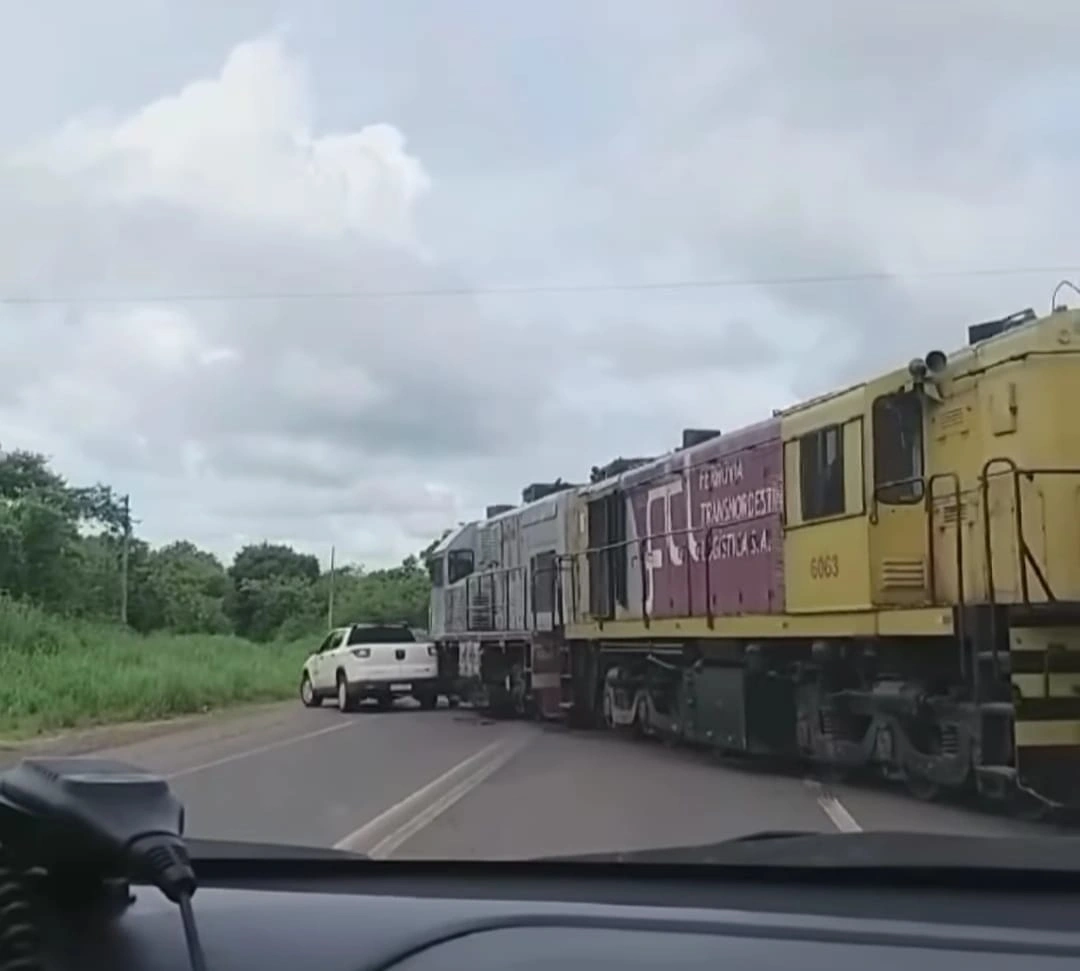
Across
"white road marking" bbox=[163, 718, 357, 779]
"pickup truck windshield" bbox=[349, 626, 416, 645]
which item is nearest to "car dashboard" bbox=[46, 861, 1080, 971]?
"white road marking" bbox=[163, 718, 357, 779]

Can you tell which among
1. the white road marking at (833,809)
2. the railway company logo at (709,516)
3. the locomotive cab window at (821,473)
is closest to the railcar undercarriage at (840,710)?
the white road marking at (833,809)

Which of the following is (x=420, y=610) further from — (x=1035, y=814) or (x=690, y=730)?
(x=1035, y=814)

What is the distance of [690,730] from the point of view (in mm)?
17875

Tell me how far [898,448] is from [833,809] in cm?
310

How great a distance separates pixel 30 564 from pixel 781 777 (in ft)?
129

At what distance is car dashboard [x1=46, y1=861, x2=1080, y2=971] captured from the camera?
8.26 feet

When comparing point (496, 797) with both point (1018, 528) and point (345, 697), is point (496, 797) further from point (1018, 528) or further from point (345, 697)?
point (345, 697)

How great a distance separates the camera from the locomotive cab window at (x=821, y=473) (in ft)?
46.8

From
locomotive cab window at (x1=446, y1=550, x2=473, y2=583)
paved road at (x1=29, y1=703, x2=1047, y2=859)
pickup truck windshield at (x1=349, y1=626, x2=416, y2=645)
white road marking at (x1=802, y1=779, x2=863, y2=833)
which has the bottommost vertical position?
white road marking at (x1=802, y1=779, x2=863, y2=833)

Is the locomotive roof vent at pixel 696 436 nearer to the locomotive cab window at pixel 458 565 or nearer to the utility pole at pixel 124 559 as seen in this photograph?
the locomotive cab window at pixel 458 565

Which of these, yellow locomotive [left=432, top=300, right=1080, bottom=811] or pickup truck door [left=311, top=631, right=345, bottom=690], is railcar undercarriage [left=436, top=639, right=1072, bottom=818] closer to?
yellow locomotive [left=432, top=300, right=1080, bottom=811]

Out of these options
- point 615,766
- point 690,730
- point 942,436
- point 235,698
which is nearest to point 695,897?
point 942,436

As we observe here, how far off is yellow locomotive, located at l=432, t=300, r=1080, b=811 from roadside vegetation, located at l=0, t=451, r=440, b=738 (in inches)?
385

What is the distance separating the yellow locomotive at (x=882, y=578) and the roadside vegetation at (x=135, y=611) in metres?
9.78
